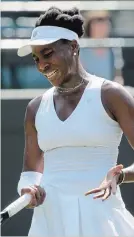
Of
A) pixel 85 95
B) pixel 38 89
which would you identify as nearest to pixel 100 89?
pixel 85 95

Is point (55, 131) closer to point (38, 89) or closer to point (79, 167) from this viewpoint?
point (79, 167)

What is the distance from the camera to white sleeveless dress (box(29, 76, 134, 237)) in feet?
9.80

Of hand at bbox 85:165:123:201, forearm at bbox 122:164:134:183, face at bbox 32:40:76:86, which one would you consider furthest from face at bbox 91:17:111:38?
hand at bbox 85:165:123:201

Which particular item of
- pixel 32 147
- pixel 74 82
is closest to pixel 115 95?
pixel 74 82

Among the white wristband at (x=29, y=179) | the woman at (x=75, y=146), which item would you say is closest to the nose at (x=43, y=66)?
the woman at (x=75, y=146)

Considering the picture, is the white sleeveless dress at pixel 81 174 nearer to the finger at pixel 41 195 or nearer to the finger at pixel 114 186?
the finger at pixel 41 195

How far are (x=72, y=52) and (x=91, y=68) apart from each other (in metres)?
2.40

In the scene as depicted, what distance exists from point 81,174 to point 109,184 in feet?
0.69

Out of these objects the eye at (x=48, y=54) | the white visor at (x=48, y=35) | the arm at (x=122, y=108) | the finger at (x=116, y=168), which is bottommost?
the finger at (x=116, y=168)

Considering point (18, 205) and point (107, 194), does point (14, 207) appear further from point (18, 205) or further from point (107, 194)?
point (107, 194)

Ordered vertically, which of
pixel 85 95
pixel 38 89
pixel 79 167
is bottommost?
pixel 38 89

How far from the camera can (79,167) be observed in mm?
3039

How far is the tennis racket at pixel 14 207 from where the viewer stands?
2805 millimetres

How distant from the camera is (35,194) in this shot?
9.88ft
